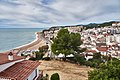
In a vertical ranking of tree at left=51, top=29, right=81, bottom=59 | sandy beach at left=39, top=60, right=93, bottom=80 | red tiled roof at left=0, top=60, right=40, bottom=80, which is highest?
tree at left=51, top=29, right=81, bottom=59

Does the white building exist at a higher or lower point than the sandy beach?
higher

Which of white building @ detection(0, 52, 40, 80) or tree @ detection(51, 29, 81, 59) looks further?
tree @ detection(51, 29, 81, 59)

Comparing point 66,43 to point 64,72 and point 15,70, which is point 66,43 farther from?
point 15,70

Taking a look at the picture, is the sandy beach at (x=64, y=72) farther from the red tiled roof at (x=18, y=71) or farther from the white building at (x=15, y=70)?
the red tiled roof at (x=18, y=71)

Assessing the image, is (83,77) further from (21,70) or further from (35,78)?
(21,70)

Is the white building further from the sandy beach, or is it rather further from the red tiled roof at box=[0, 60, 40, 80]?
the sandy beach

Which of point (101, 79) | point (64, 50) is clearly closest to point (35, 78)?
point (101, 79)

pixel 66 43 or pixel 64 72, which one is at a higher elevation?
pixel 66 43

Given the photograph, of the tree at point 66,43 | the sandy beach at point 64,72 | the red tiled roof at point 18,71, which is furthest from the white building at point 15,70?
the tree at point 66,43

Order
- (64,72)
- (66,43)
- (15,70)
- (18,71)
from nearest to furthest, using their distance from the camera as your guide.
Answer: (18,71), (15,70), (64,72), (66,43)

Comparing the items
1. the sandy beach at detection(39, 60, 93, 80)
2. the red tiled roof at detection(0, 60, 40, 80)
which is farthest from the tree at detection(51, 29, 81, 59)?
the red tiled roof at detection(0, 60, 40, 80)

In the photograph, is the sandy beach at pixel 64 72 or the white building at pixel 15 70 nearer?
the white building at pixel 15 70

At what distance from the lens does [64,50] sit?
28.3 metres

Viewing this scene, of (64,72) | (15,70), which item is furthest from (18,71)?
(64,72)
